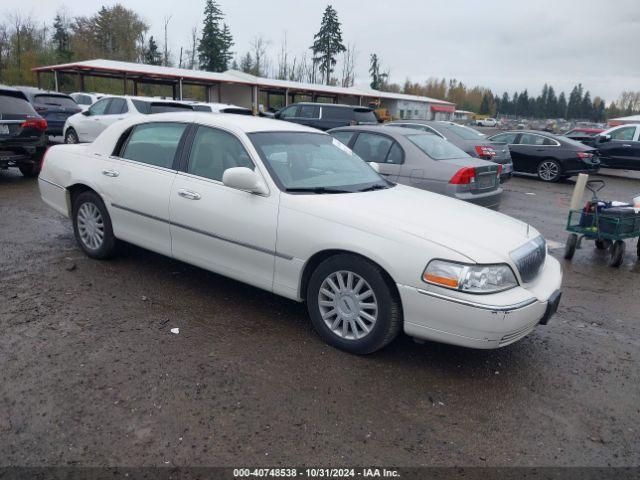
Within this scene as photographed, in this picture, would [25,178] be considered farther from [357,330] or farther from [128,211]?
[357,330]

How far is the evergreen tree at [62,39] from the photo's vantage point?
55938mm

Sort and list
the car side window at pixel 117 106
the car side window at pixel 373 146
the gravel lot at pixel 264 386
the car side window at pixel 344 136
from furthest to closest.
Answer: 1. the car side window at pixel 117 106
2. the car side window at pixel 344 136
3. the car side window at pixel 373 146
4. the gravel lot at pixel 264 386

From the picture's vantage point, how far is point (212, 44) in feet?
230

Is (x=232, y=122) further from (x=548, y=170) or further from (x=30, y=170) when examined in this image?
(x=548, y=170)

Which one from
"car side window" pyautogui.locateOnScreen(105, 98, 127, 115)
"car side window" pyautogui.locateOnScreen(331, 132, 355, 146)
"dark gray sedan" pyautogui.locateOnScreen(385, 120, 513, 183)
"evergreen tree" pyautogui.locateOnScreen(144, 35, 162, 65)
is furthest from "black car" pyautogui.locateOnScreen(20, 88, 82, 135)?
"evergreen tree" pyautogui.locateOnScreen(144, 35, 162, 65)

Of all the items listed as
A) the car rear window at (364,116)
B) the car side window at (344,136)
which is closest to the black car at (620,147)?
the car rear window at (364,116)

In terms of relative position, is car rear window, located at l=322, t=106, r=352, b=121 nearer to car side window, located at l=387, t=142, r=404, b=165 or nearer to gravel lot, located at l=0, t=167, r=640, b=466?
car side window, located at l=387, t=142, r=404, b=165

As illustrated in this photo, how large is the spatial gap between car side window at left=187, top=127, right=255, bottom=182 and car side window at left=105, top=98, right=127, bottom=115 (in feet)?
37.1

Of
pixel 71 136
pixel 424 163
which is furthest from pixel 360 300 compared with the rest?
pixel 71 136

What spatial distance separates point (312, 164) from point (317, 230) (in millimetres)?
1043

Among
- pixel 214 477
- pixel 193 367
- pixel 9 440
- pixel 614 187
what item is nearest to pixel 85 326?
pixel 193 367

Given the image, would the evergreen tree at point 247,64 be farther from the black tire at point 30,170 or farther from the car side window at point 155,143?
the car side window at point 155,143

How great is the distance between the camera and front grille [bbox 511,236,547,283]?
3.62 m

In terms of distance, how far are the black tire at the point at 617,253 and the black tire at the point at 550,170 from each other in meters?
9.03
